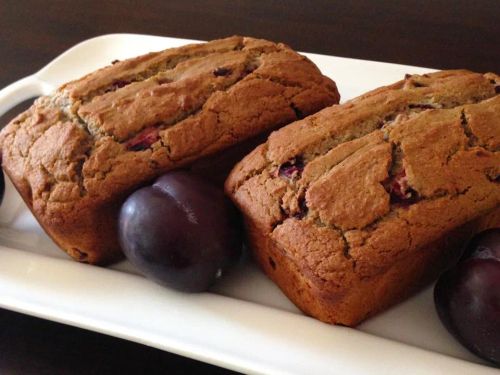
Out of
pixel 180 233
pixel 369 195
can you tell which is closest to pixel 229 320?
pixel 180 233

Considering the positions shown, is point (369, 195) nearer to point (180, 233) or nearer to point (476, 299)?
point (476, 299)

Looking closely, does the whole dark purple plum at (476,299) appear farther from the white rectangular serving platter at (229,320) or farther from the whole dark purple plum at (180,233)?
the whole dark purple plum at (180,233)

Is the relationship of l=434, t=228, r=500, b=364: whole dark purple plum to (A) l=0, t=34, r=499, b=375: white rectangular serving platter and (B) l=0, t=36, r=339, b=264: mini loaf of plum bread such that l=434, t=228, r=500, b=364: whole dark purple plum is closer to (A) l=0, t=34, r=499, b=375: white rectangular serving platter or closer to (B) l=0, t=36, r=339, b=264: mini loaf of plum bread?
(A) l=0, t=34, r=499, b=375: white rectangular serving platter

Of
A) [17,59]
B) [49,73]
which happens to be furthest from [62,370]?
[17,59]

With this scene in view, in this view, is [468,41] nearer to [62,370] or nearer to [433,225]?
[433,225]

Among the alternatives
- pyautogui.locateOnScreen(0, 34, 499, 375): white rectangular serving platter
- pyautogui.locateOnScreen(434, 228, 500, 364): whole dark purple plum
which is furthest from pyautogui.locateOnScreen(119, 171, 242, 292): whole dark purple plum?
pyautogui.locateOnScreen(434, 228, 500, 364): whole dark purple plum

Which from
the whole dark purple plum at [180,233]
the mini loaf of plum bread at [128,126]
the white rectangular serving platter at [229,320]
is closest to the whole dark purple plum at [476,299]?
the white rectangular serving platter at [229,320]

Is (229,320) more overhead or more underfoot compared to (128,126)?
more underfoot
